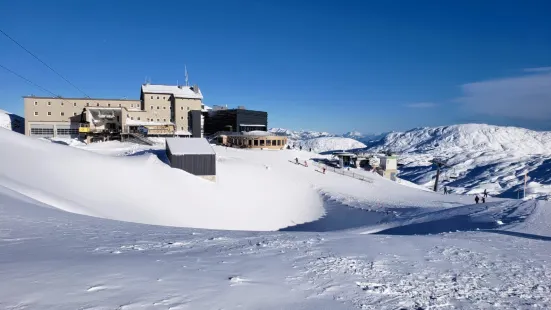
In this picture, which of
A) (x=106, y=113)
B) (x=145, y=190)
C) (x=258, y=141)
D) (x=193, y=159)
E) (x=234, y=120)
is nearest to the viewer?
(x=145, y=190)

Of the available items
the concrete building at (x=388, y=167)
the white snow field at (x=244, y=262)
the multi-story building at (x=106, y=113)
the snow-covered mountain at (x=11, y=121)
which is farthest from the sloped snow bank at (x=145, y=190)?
the snow-covered mountain at (x=11, y=121)

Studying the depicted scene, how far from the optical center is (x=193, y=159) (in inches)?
1062

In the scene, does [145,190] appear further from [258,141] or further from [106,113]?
[106,113]

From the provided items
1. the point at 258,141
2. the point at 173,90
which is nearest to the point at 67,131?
the point at 173,90

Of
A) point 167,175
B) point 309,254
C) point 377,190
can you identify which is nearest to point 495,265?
point 309,254

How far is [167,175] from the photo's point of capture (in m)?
24.8

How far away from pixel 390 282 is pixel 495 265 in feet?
10.3

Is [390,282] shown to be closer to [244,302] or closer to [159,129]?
[244,302]

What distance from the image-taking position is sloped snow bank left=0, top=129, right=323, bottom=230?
53.0 ft

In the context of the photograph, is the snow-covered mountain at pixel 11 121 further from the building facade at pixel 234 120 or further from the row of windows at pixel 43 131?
the building facade at pixel 234 120

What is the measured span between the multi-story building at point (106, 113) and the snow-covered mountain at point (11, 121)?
9.50 m

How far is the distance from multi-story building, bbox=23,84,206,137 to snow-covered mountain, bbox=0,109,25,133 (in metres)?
9.50

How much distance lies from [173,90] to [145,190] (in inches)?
1761

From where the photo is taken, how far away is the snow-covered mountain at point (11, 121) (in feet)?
182
